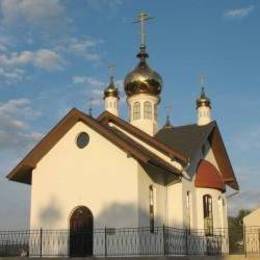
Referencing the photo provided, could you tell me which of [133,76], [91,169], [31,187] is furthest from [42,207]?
[133,76]

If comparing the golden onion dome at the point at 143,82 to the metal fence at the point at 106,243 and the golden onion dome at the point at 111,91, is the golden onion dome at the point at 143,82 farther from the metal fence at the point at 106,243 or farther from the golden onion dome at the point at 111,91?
the metal fence at the point at 106,243

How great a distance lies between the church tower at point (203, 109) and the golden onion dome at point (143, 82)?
2.09 m

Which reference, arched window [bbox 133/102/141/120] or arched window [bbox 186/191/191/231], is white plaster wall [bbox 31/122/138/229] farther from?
arched window [bbox 133/102/141/120]

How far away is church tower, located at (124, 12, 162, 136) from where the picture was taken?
83.5 feet

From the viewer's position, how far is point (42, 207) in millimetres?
19797

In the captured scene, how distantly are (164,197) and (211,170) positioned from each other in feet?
9.31

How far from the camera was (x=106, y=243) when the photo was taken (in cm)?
1792

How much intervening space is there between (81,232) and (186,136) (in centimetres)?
635

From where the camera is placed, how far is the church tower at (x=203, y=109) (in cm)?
2623

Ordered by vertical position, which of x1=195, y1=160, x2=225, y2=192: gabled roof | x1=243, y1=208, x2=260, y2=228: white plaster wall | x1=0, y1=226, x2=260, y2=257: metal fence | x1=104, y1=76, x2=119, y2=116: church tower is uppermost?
x1=104, y1=76, x2=119, y2=116: church tower

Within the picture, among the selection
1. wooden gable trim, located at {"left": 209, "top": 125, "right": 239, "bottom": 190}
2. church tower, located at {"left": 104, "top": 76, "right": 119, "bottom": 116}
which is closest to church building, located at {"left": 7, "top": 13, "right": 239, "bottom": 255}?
wooden gable trim, located at {"left": 209, "top": 125, "right": 239, "bottom": 190}

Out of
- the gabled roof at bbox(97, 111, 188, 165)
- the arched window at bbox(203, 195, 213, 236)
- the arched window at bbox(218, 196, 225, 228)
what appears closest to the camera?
the gabled roof at bbox(97, 111, 188, 165)

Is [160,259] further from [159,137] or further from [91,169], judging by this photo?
[159,137]

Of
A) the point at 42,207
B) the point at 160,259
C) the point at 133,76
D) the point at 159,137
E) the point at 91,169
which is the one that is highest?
the point at 133,76
